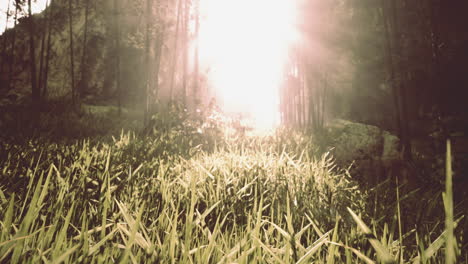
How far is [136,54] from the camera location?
70.3 ft

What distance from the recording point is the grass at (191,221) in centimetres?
64

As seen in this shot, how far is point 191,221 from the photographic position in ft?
2.43

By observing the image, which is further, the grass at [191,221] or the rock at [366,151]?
the rock at [366,151]

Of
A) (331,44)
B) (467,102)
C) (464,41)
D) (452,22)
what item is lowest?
(467,102)

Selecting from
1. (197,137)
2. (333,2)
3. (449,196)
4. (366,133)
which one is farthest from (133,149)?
(333,2)

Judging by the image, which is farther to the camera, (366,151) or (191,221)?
(366,151)

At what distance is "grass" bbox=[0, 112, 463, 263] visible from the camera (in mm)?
640

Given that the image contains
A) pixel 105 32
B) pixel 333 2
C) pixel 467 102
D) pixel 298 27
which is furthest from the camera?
pixel 105 32

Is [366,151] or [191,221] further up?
[191,221]

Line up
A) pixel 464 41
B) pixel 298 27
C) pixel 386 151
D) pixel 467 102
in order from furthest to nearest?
1. pixel 298 27
2. pixel 467 102
3. pixel 464 41
4. pixel 386 151

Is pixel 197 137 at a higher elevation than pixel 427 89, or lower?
lower

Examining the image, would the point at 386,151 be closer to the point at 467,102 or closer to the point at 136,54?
the point at 467,102

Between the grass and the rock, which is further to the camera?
the rock

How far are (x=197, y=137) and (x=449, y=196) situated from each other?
5498 mm
